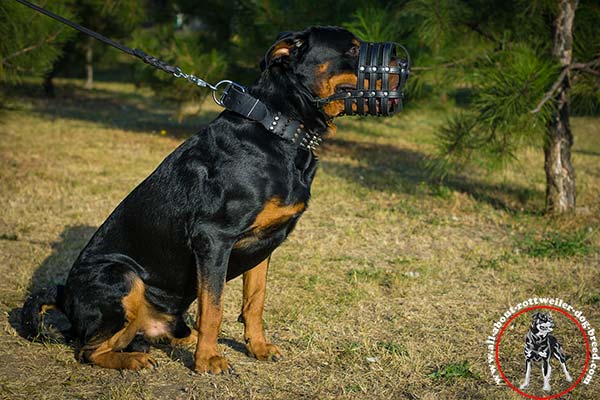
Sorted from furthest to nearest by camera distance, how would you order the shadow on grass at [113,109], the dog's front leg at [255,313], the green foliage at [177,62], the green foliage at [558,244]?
the shadow on grass at [113,109] → the green foliage at [177,62] → the green foliage at [558,244] → the dog's front leg at [255,313]

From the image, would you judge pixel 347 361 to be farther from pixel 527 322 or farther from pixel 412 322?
pixel 527 322

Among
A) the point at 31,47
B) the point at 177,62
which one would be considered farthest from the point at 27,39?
the point at 177,62

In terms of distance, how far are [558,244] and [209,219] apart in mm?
3636

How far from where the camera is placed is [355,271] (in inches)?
194

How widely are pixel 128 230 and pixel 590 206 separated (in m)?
5.48

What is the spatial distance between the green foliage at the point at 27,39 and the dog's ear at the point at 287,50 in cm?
500

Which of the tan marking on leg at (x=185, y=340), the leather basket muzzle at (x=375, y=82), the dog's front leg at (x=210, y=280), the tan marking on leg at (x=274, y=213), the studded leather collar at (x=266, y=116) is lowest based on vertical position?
the tan marking on leg at (x=185, y=340)

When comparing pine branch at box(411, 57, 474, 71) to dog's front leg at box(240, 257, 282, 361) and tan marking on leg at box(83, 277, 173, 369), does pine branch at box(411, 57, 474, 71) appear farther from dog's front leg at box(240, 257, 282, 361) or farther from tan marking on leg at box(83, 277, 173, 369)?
tan marking on leg at box(83, 277, 173, 369)

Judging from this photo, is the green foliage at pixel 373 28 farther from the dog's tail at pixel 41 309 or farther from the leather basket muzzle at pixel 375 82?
the dog's tail at pixel 41 309

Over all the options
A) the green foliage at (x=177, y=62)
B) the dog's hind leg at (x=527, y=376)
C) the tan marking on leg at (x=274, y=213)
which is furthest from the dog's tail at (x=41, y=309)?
the green foliage at (x=177, y=62)

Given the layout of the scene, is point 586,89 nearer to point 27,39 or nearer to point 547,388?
point 547,388

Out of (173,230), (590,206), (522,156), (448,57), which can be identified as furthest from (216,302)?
(522,156)

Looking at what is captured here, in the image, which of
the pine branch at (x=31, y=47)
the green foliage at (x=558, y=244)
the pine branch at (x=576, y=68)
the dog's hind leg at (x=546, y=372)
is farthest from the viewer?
the pine branch at (x=31, y=47)

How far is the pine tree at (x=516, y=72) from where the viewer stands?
228 inches
